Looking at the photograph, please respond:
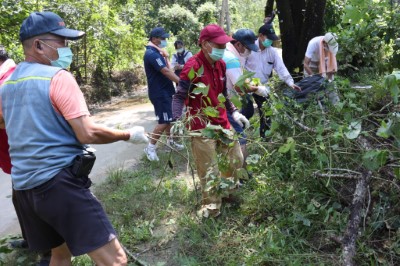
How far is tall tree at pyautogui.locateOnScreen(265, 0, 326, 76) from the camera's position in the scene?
6.89 metres

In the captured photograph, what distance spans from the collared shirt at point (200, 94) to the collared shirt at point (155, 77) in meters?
1.86

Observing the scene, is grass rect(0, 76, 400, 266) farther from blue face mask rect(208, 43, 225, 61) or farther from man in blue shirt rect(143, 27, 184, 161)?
man in blue shirt rect(143, 27, 184, 161)

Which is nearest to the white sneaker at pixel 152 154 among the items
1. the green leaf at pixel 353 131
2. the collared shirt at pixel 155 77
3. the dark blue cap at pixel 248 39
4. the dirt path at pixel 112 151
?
the dirt path at pixel 112 151

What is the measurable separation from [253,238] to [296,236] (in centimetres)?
33

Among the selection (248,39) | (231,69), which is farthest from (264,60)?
(231,69)

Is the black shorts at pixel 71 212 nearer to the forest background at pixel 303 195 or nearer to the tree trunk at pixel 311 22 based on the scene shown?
the forest background at pixel 303 195

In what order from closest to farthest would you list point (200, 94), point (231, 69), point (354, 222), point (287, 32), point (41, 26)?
point (41, 26)
point (354, 222)
point (200, 94)
point (231, 69)
point (287, 32)

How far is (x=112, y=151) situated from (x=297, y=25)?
387 cm

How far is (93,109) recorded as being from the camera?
10734 mm

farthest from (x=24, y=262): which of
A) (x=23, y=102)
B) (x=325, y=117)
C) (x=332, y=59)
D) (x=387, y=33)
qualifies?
(x=387, y=33)

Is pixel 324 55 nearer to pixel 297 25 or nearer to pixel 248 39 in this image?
pixel 248 39

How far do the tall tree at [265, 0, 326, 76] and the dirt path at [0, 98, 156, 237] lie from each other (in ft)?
9.58

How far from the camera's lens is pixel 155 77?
216 inches

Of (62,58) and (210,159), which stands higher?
(62,58)
